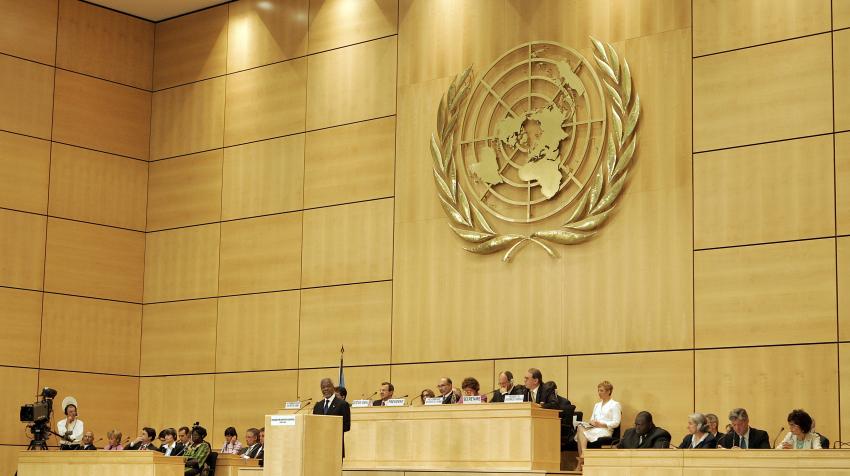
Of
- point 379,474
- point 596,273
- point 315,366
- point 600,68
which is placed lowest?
point 379,474

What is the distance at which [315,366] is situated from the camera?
1430 centimetres

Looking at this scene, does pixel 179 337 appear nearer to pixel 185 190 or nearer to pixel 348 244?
pixel 185 190

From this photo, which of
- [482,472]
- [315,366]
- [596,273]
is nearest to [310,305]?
[315,366]

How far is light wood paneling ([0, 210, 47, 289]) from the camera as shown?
15039mm

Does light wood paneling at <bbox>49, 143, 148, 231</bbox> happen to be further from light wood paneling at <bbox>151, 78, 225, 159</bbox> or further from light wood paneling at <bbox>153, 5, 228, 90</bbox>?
light wood paneling at <bbox>153, 5, 228, 90</bbox>

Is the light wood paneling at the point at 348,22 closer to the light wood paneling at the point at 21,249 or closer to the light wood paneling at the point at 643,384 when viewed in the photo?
the light wood paneling at the point at 21,249

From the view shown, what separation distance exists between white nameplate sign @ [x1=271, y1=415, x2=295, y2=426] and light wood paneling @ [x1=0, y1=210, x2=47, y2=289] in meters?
6.30

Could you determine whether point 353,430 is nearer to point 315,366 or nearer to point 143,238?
point 315,366

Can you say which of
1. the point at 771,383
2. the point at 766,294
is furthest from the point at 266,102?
the point at 771,383

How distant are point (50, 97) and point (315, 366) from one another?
513 cm

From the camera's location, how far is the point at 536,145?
12.6 meters

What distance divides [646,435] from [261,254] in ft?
20.1

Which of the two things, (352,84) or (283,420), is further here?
(352,84)

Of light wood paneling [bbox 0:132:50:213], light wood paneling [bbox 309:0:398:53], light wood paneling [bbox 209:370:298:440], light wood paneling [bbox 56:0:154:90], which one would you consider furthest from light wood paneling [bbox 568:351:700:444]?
light wood paneling [bbox 56:0:154:90]
